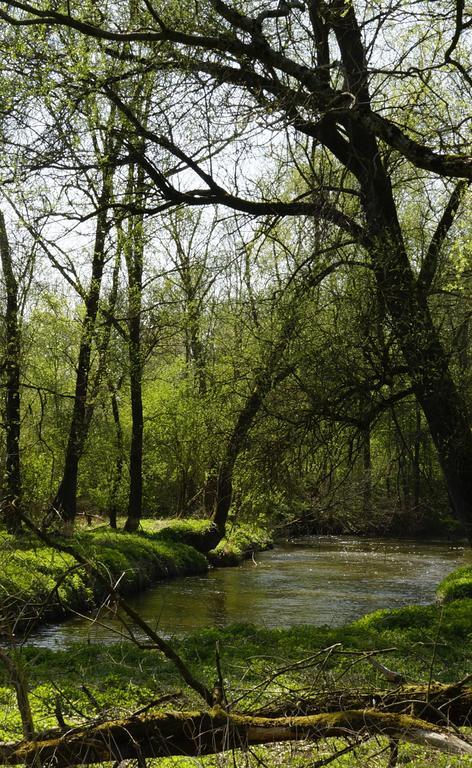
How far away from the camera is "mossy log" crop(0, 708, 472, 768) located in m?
3.42

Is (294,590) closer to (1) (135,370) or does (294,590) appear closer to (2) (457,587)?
(2) (457,587)

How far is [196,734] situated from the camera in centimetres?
357

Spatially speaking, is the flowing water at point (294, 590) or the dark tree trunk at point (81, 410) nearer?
the flowing water at point (294, 590)

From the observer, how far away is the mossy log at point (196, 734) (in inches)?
135

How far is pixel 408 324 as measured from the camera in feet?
31.9

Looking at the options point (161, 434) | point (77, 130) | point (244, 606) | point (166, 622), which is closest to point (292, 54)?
point (77, 130)

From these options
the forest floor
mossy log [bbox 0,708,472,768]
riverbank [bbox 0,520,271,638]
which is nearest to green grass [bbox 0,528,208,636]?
riverbank [bbox 0,520,271,638]

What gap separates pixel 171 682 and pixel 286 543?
22.5 meters

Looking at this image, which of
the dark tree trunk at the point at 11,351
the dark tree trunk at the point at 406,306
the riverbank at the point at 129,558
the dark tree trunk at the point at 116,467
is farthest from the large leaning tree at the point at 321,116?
the dark tree trunk at the point at 116,467

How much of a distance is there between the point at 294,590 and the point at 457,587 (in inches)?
187

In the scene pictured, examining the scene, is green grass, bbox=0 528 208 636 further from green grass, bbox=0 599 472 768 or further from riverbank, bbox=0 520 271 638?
green grass, bbox=0 599 472 768

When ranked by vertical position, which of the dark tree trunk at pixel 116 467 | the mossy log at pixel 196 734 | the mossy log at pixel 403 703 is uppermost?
the dark tree trunk at pixel 116 467

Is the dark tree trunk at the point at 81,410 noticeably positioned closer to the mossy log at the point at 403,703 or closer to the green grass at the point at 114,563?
the green grass at the point at 114,563

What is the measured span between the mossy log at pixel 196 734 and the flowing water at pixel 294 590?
635cm
